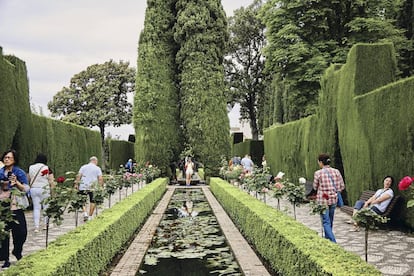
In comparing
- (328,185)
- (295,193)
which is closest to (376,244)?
(328,185)

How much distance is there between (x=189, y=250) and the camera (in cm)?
765

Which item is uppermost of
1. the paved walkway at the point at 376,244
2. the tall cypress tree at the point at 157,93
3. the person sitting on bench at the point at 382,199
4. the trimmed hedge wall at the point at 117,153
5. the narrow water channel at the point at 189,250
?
the tall cypress tree at the point at 157,93

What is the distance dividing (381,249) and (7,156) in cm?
592

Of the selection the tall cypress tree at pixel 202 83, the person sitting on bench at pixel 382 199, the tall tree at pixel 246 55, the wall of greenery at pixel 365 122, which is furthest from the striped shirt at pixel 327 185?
the tall tree at pixel 246 55

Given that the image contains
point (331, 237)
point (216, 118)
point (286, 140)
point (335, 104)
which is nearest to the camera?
point (331, 237)

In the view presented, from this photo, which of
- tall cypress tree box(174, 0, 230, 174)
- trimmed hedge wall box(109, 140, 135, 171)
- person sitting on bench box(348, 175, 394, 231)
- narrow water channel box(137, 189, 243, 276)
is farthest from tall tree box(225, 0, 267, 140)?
person sitting on bench box(348, 175, 394, 231)

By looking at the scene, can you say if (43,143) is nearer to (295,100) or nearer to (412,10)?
(295,100)

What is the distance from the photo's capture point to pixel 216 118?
991 inches

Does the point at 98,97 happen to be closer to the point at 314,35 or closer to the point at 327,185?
the point at 314,35

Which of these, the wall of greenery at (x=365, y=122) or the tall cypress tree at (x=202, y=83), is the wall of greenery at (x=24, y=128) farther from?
the tall cypress tree at (x=202, y=83)

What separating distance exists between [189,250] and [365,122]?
550 cm

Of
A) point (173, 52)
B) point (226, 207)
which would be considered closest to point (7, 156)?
point (226, 207)

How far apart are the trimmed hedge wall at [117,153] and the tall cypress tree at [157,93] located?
688 centimetres

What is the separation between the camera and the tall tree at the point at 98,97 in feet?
149
